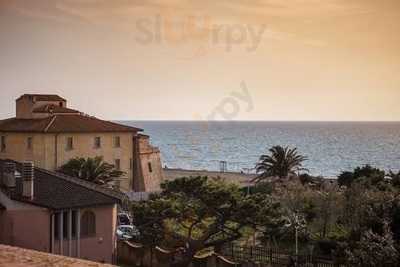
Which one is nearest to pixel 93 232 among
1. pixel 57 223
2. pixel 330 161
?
pixel 57 223

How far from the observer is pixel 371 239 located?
16.5 m

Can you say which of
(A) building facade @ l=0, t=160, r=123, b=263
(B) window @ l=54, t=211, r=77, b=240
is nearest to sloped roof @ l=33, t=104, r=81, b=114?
(A) building facade @ l=0, t=160, r=123, b=263

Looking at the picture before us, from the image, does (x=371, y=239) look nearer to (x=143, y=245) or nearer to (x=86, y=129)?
(x=143, y=245)

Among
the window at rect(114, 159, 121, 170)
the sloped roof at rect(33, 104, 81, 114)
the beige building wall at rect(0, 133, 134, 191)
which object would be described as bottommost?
the window at rect(114, 159, 121, 170)

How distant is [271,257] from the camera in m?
19.7

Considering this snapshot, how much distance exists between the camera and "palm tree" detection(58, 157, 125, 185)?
3391cm

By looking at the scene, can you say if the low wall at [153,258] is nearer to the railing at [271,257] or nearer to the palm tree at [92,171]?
the railing at [271,257]

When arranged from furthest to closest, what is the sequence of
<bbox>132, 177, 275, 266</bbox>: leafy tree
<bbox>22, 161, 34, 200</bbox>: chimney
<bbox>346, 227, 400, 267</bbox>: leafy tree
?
<bbox>132, 177, 275, 266</bbox>: leafy tree → <bbox>22, 161, 34, 200</bbox>: chimney → <bbox>346, 227, 400, 267</bbox>: leafy tree

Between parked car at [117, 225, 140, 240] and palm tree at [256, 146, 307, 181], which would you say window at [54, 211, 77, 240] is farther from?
palm tree at [256, 146, 307, 181]

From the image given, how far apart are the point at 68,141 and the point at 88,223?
64.7 ft

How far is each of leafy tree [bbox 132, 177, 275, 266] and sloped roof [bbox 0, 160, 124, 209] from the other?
4.19ft

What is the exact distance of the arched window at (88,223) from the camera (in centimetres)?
1942

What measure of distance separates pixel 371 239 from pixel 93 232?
8283 millimetres

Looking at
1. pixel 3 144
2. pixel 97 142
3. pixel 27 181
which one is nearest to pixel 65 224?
pixel 27 181
